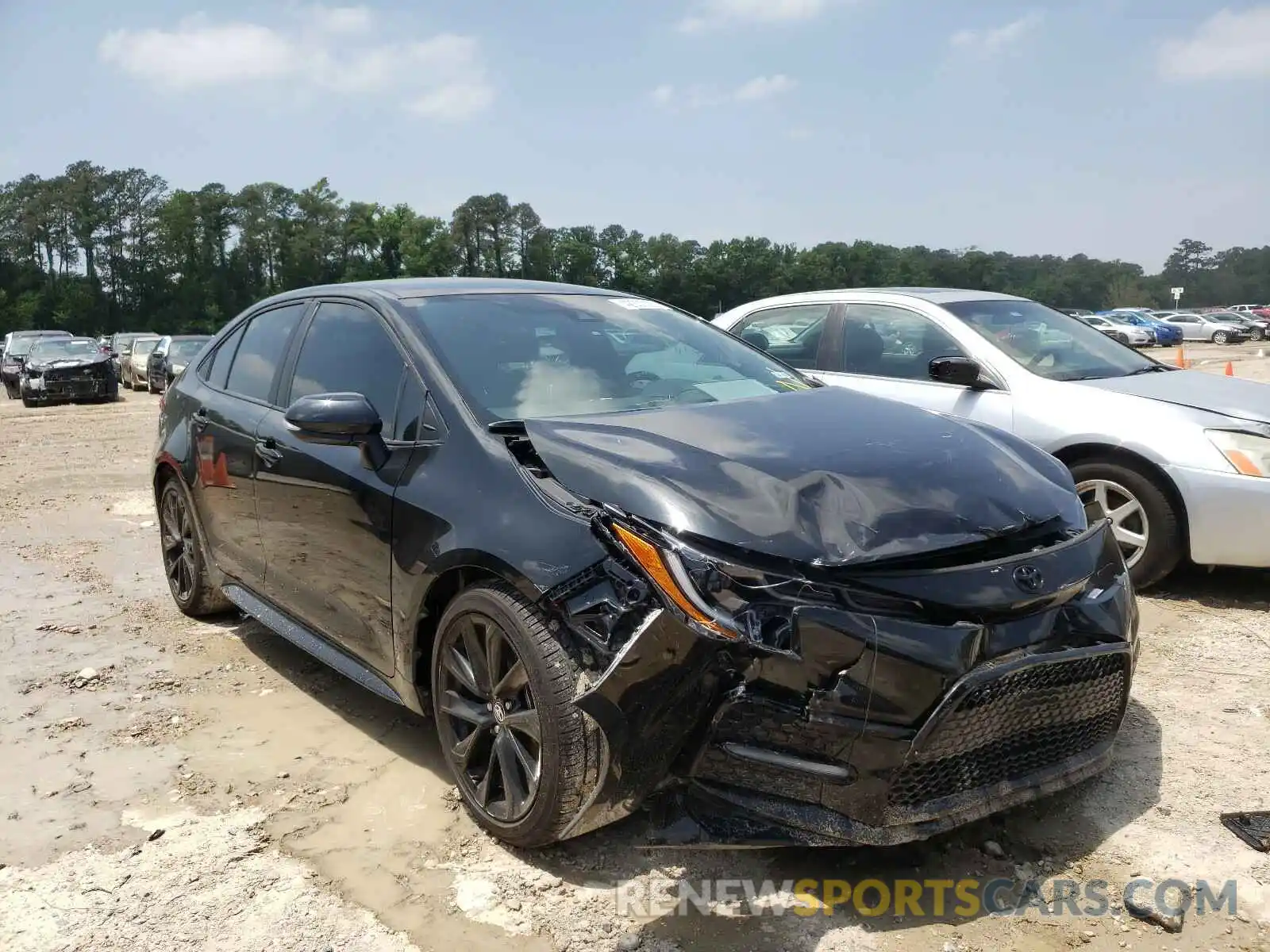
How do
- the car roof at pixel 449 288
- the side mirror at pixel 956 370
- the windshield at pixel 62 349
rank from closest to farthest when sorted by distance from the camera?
the car roof at pixel 449 288 < the side mirror at pixel 956 370 < the windshield at pixel 62 349

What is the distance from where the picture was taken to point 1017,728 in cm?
250

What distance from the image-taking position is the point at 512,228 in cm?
9788

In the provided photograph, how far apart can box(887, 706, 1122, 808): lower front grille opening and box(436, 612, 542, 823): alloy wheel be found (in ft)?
3.05

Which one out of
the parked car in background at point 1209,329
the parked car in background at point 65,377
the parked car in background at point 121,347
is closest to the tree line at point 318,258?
A: the parked car in background at point 1209,329

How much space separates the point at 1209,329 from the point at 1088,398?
5598cm

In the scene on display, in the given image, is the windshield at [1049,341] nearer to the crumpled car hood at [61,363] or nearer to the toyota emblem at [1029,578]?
the toyota emblem at [1029,578]

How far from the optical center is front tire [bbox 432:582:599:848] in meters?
2.54

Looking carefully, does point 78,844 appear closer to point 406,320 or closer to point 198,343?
point 406,320

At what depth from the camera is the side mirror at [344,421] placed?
3.21 metres

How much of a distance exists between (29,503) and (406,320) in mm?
6992

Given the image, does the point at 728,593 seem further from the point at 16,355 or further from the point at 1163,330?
the point at 1163,330

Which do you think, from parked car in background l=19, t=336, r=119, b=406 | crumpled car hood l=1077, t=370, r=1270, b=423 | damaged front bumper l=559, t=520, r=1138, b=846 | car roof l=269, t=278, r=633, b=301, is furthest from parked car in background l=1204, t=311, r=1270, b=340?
damaged front bumper l=559, t=520, r=1138, b=846

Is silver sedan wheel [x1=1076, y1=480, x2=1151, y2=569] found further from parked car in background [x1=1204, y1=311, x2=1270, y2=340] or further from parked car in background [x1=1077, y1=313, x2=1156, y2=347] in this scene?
parked car in background [x1=1204, y1=311, x2=1270, y2=340]

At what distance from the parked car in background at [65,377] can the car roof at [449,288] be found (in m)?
18.9
